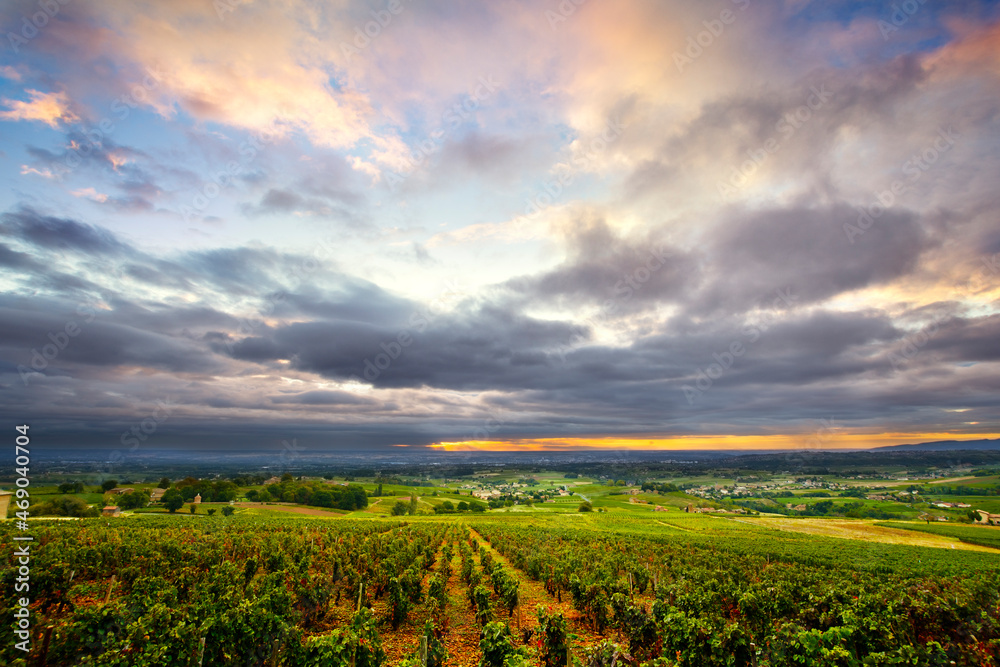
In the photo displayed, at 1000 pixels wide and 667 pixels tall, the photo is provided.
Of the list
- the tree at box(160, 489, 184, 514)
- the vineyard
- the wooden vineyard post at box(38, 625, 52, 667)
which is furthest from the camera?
the tree at box(160, 489, 184, 514)

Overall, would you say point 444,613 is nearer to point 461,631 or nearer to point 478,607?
point 461,631

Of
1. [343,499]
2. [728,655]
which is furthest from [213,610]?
[343,499]

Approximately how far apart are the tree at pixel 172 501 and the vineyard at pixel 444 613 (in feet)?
184

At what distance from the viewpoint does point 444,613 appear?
20609mm

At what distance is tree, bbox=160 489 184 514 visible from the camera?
86.8 m

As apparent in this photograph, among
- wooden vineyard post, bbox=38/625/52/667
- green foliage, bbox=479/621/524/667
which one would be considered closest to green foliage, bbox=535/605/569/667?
green foliage, bbox=479/621/524/667

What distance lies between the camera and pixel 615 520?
323 feet

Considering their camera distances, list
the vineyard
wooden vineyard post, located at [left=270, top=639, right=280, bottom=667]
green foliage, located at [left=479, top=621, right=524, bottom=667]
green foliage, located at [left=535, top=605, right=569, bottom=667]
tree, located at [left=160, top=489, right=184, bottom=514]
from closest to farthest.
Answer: the vineyard, green foliage, located at [left=479, top=621, right=524, bottom=667], wooden vineyard post, located at [left=270, top=639, right=280, bottom=667], green foliage, located at [left=535, top=605, right=569, bottom=667], tree, located at [left=160, top=489, right=184, bottom=514]

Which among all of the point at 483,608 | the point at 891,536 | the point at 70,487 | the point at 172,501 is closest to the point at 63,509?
the point at 172,501

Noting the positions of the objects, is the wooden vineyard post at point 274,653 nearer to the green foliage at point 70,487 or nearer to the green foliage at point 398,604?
the green foliage at point 398,604

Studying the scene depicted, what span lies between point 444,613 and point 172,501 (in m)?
98.2

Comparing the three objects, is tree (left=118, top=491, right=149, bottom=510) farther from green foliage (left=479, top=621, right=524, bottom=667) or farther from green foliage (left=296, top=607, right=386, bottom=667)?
green foliage (left=479, top=621, right=524, bottom=667)

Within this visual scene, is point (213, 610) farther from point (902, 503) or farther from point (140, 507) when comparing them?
point (902, 503)

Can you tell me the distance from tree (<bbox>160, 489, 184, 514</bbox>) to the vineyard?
56.1 metres
